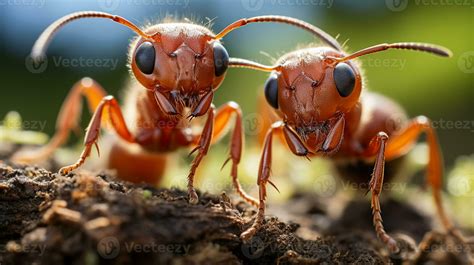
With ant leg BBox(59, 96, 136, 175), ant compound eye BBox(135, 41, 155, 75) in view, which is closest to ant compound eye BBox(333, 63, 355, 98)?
ant compound eye BBox(135, 41, 155, 75)

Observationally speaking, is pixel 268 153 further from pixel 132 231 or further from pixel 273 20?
pixel 132 231

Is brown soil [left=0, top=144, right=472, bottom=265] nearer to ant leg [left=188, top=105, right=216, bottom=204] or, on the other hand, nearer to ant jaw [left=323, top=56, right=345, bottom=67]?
ant leg [left=188, top=105, right=216, bottom=204]

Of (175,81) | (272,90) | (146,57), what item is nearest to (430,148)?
(272,90)

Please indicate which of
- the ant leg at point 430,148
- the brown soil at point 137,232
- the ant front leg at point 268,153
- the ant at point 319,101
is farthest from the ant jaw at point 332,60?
the ant leg at point 430,148

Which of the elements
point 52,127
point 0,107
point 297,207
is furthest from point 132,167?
point 0,107

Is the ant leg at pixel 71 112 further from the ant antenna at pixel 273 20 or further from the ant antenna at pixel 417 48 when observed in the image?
the ant antenna at pixel 417 48

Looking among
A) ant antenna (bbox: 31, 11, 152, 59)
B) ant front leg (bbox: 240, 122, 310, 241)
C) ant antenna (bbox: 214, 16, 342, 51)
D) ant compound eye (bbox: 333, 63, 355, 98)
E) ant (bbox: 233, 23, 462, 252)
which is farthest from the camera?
ant antenna (bbox: 214, 16, 342, 51)

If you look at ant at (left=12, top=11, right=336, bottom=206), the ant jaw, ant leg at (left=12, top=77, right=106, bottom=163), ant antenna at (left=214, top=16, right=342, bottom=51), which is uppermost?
ant antenna at (left=214, top=16, right=342, bottom=51)
